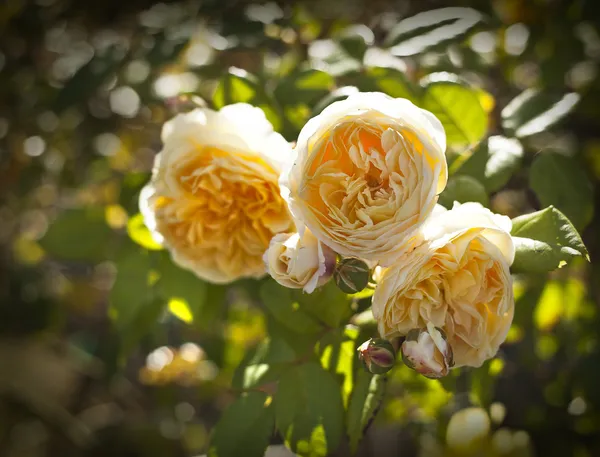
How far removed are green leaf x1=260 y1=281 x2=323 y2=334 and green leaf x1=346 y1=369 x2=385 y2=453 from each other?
0.10 meters

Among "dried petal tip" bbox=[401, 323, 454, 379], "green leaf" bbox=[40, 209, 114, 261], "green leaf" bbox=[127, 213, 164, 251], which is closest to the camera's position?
"dried petal tip" bbox=[401, 323, 454, 379]

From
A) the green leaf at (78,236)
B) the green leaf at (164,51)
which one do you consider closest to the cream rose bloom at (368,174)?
the green leaf at (164,51)

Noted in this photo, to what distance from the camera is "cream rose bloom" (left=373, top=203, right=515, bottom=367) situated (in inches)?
20.7

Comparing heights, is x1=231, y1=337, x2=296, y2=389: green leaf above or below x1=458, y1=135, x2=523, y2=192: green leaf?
below

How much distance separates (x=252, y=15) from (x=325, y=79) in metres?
0.30

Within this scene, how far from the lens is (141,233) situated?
2.82 feet

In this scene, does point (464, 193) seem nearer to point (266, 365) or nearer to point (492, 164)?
point (492, 164)

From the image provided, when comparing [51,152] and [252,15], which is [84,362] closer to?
[51,152]

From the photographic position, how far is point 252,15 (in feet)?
3.31

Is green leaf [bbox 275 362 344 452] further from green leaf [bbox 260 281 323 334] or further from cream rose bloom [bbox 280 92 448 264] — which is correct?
cream rose bloom [bbox 280 92 448 264]

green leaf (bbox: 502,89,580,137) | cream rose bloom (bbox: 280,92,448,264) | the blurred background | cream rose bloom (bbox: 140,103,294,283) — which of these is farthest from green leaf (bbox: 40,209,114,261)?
green leaf (bbox: 502,89,580,137)

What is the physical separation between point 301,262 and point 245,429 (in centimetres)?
27

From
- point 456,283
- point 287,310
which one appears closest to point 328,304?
point 287,310

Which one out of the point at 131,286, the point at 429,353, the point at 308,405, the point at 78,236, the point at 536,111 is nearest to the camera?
the point at 429,353
